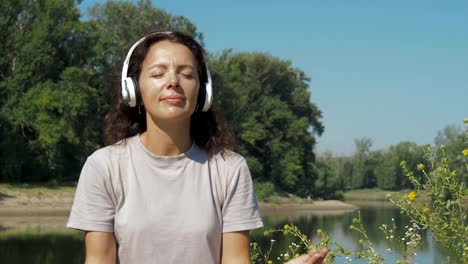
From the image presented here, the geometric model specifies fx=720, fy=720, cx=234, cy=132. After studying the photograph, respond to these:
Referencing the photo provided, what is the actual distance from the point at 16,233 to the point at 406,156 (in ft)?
170

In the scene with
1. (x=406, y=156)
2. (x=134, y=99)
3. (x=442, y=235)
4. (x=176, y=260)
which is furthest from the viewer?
(x=406, y=156)

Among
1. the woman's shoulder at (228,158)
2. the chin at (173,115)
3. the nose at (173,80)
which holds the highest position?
the nose at (173,80)

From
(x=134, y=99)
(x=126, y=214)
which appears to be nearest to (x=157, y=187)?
(x=126, y=214)

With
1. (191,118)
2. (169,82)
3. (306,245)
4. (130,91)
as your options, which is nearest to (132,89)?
(130,91)

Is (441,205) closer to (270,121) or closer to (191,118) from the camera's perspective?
(191,118)

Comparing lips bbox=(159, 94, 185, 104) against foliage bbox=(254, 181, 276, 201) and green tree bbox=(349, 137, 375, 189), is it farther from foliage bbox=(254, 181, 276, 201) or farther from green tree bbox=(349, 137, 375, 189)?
green tree bbox=(349, 137, 375, 189)

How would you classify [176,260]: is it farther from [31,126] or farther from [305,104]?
[305,104]

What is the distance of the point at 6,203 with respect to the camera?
90.9 ft

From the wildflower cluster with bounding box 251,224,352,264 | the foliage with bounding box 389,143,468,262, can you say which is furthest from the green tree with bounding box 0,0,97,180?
the foliage with bounding box 389,143,468,262

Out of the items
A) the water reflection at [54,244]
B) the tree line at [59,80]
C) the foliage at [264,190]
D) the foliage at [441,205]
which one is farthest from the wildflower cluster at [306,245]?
the foliage at [264,190]

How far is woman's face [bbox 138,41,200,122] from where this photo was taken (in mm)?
2350

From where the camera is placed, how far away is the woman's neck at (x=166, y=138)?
2.38 m

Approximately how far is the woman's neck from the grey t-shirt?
33mm

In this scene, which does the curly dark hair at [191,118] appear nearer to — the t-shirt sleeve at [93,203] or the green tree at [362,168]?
the t-shirt sleeve at [93,203]
